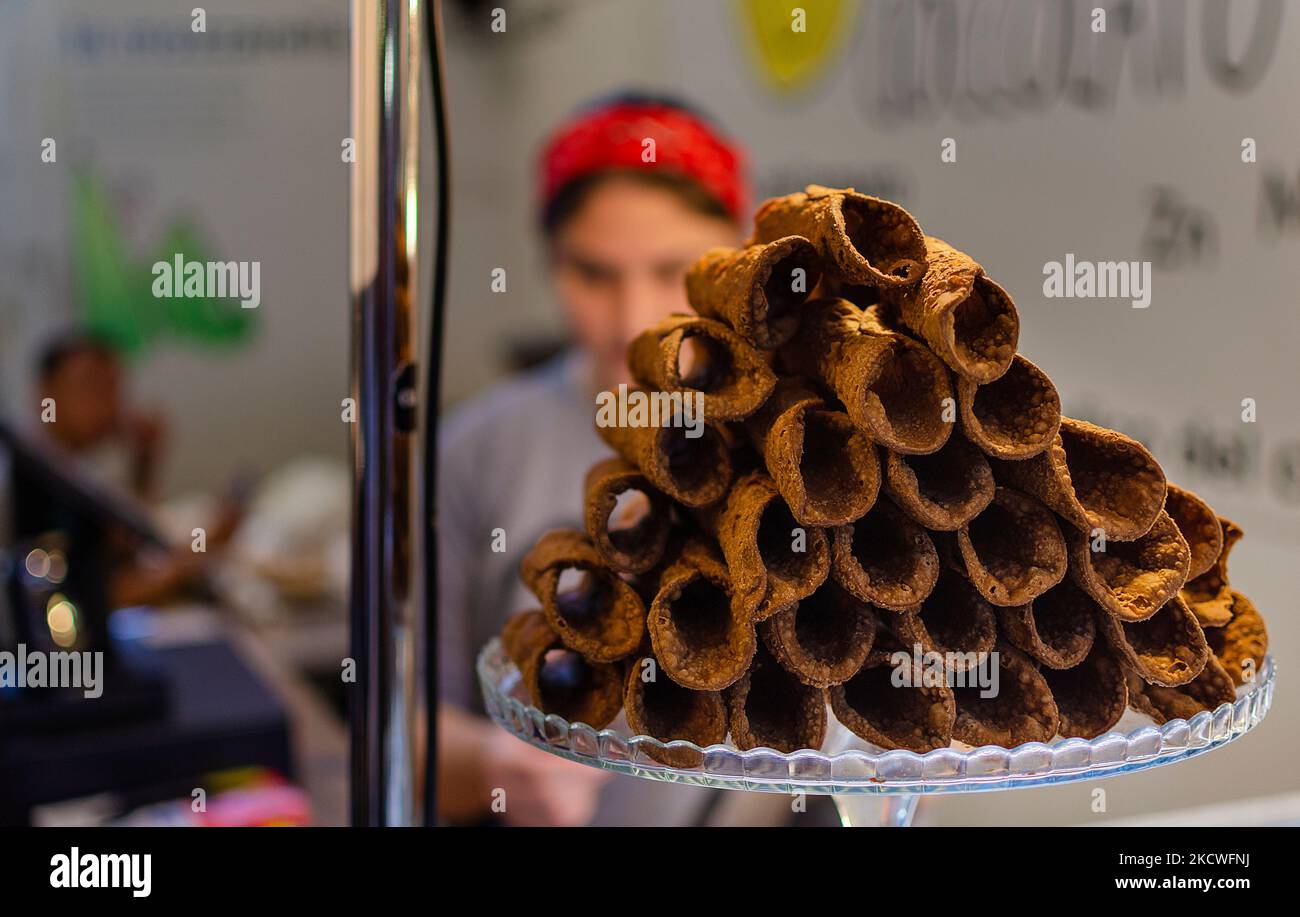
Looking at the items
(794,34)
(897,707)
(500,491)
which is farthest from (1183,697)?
(794,34)

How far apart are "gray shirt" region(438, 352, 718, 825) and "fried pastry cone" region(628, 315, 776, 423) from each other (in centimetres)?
94

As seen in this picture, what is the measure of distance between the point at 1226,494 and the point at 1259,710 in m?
0.97

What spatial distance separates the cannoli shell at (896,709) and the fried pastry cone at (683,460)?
10cm

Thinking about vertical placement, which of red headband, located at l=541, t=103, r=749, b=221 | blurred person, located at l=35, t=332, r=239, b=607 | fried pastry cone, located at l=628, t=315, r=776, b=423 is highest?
red headband, located at l=541, t=103, r=749, b=221

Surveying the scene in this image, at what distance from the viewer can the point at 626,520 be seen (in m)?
0.55

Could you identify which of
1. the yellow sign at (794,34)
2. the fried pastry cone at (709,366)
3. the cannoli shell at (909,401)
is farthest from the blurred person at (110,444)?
the cannoli shell at (909,401)

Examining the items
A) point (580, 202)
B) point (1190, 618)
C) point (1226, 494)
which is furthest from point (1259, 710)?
point (580, 202)

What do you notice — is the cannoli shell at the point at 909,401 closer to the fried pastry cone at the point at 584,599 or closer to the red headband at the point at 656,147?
the fried pastry cone at the point at 584,599

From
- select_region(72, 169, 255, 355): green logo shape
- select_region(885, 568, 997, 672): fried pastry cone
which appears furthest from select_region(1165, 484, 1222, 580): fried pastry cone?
select_region(72, 169, 255, 355): green logo shape

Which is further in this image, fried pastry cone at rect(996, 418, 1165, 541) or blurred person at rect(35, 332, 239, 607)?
blurred person at rect(35, 332, 239, 607)

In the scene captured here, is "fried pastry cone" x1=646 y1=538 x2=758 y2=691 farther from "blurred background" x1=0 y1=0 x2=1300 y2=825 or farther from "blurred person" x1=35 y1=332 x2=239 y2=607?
"blurred person" x1=35 y1=332 x2=239 y2=607

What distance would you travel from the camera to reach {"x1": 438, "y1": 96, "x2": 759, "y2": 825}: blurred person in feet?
4.48

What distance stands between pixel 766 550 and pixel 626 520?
0.31 feet

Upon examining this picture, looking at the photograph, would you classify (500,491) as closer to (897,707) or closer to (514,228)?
(897,707)
